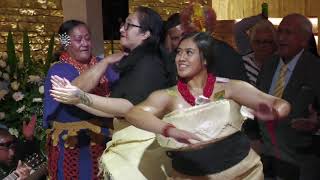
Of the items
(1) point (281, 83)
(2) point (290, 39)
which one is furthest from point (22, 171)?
(2) point (290, 39)

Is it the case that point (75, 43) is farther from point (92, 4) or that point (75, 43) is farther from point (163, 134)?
point (92, 4)

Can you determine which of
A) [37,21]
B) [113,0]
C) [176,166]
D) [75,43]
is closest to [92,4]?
[113,0]

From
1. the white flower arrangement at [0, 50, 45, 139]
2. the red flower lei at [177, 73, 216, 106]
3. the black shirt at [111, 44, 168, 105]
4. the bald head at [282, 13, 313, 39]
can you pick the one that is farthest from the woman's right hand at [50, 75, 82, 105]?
the white flower arrangement at [0, 50, 45, 139]

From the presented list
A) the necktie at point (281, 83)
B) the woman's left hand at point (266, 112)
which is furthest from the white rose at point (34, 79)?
the woman's left hand at point (266, 112)

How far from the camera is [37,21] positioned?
245 inches

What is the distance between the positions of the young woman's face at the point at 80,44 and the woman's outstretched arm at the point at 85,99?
0.46m

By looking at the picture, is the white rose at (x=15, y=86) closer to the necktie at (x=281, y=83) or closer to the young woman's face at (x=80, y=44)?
the young woman's face at (x=80, y=44)

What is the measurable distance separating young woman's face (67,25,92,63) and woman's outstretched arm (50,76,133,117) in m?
0.46

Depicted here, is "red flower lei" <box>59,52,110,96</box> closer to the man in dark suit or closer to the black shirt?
the black shirt

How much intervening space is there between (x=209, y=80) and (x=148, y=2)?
12.4ft

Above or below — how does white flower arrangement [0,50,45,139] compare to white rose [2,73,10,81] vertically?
below

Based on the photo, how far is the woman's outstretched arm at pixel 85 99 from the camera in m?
2.88

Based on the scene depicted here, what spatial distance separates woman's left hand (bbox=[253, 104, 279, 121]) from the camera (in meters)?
2.65

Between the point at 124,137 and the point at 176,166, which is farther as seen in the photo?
the point at 124,137
